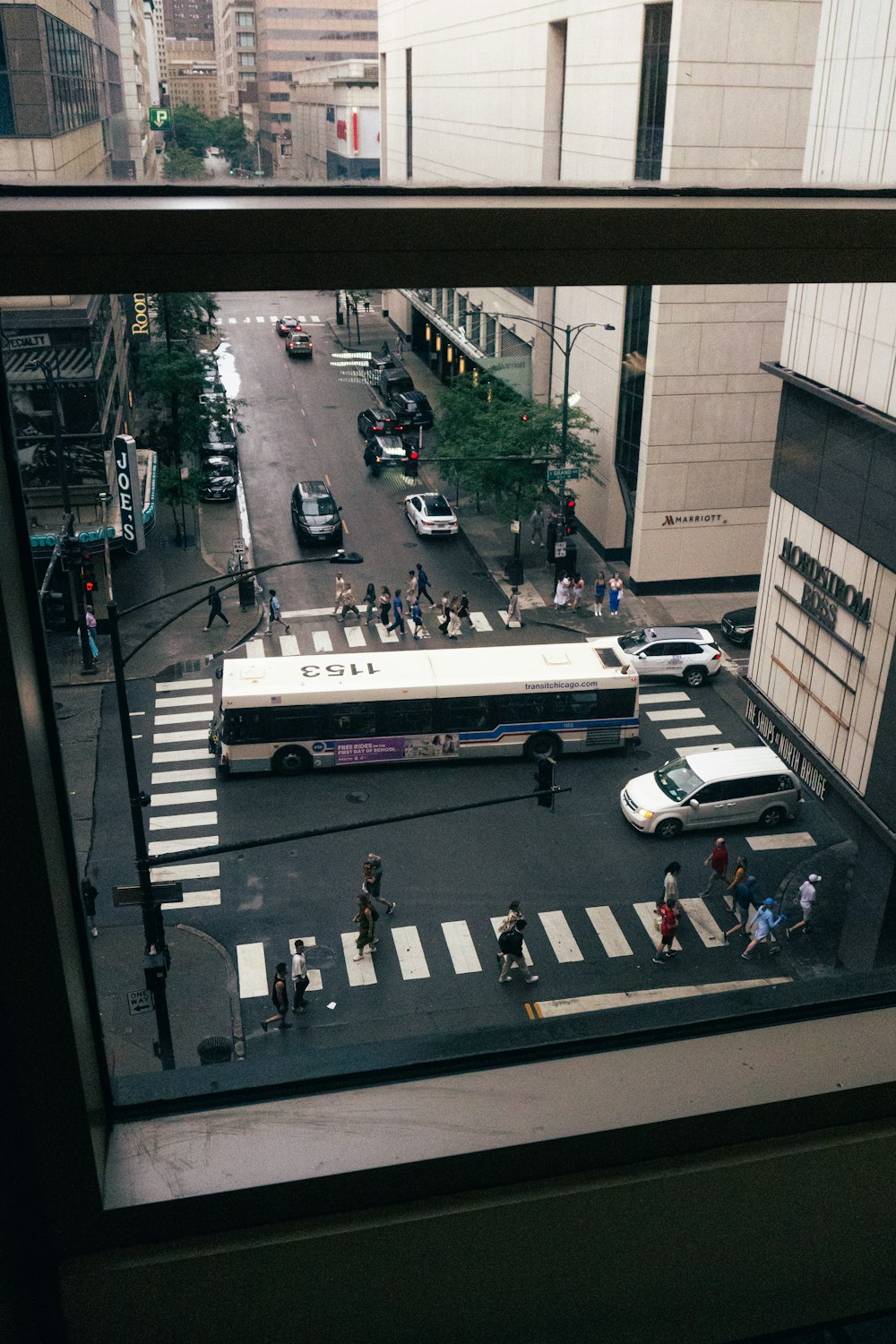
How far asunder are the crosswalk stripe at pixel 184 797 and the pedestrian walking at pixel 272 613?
4.69 meters

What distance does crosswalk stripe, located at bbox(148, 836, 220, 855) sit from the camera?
51.0 feet

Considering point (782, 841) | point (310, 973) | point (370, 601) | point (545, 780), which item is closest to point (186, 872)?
point (310, 973)

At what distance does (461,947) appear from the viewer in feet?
44.6

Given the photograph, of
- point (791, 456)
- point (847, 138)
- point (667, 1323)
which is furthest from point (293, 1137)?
point (791, 456)

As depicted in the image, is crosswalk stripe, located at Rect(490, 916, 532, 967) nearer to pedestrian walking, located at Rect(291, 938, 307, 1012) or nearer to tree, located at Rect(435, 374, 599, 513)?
pedestrian walking, located at Rect(291, 938, 307, 1012)

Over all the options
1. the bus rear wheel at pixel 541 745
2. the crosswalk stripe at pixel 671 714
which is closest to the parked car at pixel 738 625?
the crosswalk stripe at pixel 671 714

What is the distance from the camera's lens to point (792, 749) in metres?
13.2

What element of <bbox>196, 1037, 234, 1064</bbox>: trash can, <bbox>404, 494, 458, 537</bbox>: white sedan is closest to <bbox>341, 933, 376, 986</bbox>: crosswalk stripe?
<bbox>196, 1037, 234, 1064</bbox>: trash can

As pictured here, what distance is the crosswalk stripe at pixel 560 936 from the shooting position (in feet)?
44.0

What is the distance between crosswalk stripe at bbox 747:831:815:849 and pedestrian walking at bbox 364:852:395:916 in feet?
19.0

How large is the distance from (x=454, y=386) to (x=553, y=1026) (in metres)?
22.7

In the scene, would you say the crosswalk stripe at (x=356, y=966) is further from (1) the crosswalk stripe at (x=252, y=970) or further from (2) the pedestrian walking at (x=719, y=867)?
(2) the pedestrian walking at (x=719, y=867)

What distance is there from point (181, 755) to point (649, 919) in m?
8.44

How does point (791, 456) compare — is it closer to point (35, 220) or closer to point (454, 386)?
point (35, 220)
